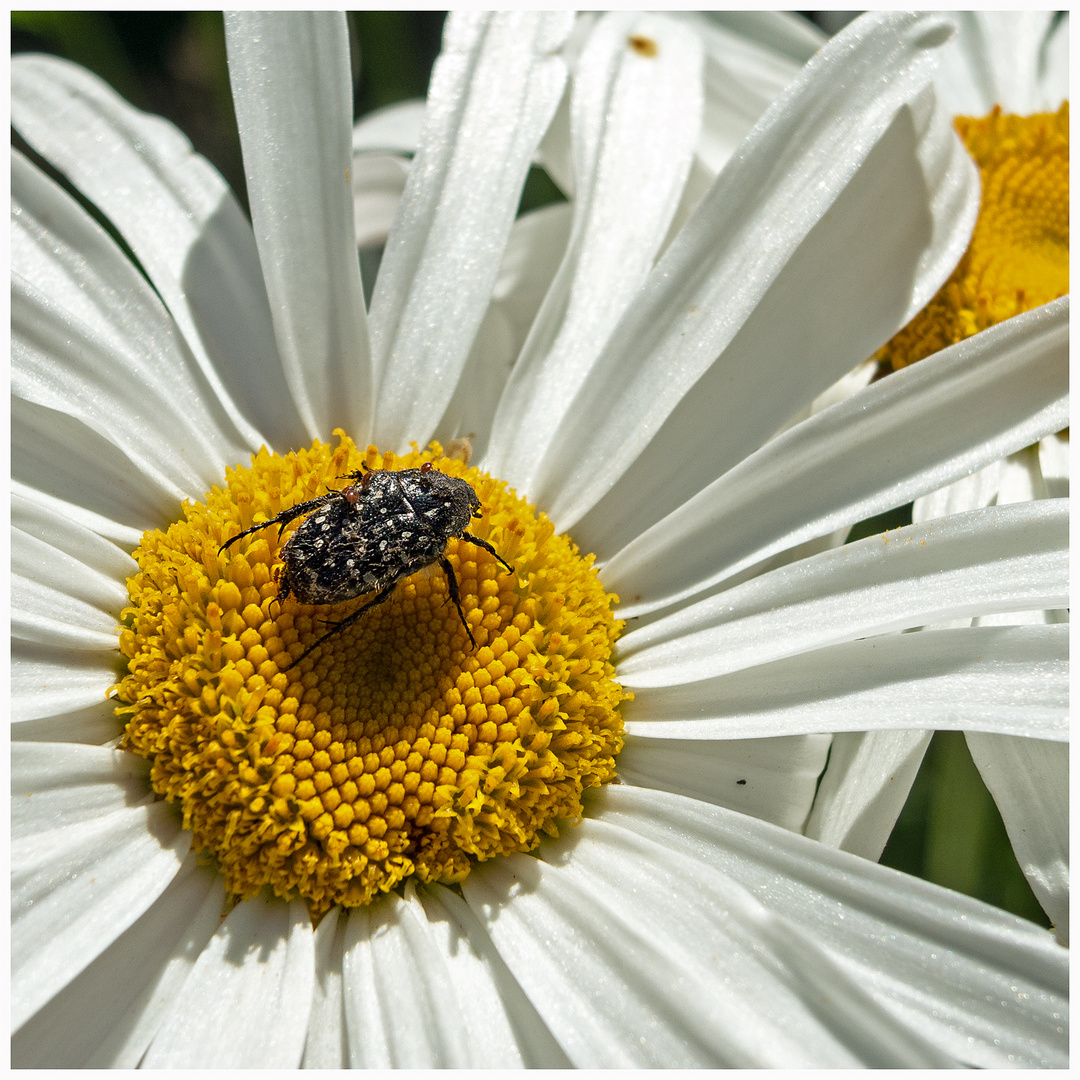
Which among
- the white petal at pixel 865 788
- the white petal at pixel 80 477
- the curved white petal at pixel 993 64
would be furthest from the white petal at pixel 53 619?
the curved white petal at pixel 993 64

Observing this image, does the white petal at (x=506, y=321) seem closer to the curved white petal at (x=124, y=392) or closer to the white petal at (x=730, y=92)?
the white petal at (x=730, y=92)

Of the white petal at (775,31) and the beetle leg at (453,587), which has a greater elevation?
the white petal at (775,31)

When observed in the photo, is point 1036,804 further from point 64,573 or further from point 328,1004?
point 64,573

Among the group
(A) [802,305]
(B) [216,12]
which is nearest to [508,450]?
(A) [802,305]

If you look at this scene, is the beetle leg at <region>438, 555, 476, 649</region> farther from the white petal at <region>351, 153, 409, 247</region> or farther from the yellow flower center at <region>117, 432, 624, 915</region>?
the white petal at <region>351, 153, 409, 247</region>

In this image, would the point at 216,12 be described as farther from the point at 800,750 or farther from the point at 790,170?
the point at 800,750

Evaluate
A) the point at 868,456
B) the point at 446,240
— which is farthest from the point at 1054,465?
the point at 446,240
